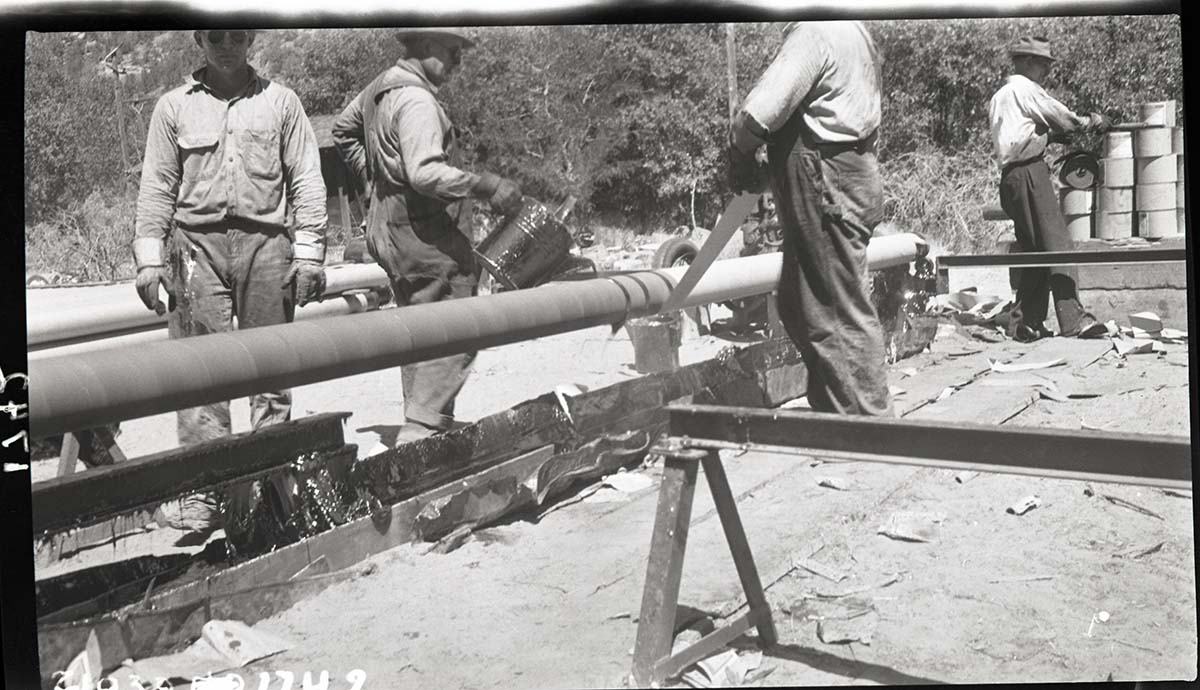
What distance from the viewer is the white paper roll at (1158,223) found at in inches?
166

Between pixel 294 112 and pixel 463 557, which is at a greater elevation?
pixel 294 112

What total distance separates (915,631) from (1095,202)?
2312 millimetres

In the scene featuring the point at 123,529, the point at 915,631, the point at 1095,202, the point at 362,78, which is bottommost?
the point at 915,631

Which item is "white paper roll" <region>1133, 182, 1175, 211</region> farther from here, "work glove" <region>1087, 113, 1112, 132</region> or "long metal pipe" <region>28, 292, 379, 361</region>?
"long metal pipe" <region>28, 292, 379, 361</region>

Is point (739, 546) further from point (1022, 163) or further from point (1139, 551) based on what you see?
point (1022, 163)

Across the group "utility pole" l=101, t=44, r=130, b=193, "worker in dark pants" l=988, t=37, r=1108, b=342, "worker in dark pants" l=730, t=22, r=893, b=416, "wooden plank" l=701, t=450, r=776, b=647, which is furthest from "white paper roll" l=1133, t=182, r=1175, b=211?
"utility pole" l=101, t=44, r=130, b=193

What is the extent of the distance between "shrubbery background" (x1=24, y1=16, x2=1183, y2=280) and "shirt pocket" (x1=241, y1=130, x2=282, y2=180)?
16cm

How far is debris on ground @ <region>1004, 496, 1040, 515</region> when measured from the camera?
11.5 ft

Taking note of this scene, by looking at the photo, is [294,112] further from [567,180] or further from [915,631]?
[915,631]

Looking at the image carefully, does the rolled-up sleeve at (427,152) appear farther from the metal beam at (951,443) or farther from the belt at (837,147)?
the metal beam at (951,443)

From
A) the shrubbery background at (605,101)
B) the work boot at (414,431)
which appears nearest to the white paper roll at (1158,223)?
the shrubbery background at (605,101)

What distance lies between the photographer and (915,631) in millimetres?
2822

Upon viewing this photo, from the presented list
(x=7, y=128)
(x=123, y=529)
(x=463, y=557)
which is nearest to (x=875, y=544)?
(x=463, y=557)

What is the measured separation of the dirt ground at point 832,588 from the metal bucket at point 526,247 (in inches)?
31.7
